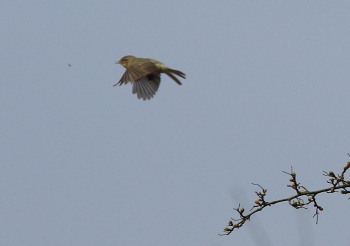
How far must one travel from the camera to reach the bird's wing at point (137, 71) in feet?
39.5

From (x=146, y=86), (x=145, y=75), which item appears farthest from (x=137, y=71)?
(x=146, y=86)

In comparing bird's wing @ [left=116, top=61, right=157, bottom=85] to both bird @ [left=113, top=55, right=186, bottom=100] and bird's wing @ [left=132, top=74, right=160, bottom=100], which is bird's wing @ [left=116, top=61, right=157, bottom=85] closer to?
bird @ [left=113, top=55, right=186, bottom=100]

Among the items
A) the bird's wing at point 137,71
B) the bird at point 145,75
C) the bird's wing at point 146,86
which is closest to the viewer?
the bird's wing at point 137,71

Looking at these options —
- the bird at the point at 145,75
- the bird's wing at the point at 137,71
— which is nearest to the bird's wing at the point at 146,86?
the bird at the point at 145,75

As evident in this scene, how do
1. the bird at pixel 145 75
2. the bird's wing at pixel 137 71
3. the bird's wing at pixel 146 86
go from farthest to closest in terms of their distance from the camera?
the bird's wing at pixel 146 86 < the bird at pixel 145 75 < the bird's wing at pixel 137 71

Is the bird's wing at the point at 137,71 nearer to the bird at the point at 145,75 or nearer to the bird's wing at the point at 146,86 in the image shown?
the bird at the point at 145,75

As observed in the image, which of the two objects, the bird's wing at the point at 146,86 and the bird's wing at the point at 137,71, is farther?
the bird's wing at the point at 146,86

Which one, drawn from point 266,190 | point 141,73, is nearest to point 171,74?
point 141,73

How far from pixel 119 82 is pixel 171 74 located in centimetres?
158

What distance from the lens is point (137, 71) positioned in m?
12.5

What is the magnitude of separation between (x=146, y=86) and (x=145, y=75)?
380mm

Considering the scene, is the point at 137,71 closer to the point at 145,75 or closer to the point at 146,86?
the point at 145,75

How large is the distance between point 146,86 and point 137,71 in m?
0.54

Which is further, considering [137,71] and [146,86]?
[146,86]
